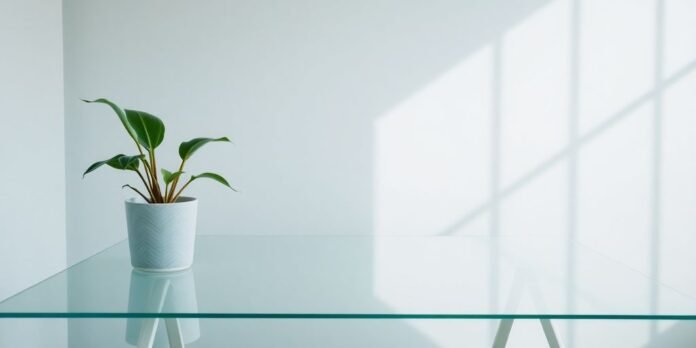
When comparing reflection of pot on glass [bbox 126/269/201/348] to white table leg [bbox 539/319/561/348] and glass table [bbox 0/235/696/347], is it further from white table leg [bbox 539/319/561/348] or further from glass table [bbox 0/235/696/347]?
white table leg [bbox 539/319/561/348]

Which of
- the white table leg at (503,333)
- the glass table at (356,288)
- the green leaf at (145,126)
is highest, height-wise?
the green leaf at (145,126)

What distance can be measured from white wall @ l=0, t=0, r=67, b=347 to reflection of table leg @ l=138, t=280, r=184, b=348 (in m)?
0.97

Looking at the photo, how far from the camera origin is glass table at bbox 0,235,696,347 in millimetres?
1268

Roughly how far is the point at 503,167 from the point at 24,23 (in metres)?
1.99

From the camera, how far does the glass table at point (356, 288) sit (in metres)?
1.27

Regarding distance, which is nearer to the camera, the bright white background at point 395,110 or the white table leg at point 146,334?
the white table leg at point 146,334

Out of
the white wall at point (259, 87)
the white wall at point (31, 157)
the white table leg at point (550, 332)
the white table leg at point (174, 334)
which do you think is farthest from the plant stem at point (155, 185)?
the white wall at point (259, 87)

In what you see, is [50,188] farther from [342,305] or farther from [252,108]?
[342,305]

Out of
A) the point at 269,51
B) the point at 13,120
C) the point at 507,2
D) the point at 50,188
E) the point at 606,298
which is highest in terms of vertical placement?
the point at 507,2

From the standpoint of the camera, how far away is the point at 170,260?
5.33ft

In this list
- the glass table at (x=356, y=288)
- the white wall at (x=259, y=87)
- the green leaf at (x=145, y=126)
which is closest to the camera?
the glass table at (x=356, y=288)

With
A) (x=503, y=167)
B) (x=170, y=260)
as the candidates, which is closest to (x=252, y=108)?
(x=503, y=167)

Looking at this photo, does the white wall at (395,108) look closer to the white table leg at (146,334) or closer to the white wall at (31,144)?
the white wall at (31,144)

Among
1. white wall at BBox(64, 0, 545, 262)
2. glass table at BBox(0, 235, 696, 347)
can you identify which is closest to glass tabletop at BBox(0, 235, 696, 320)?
glass table at BBox(0, 235, 696, 347)
